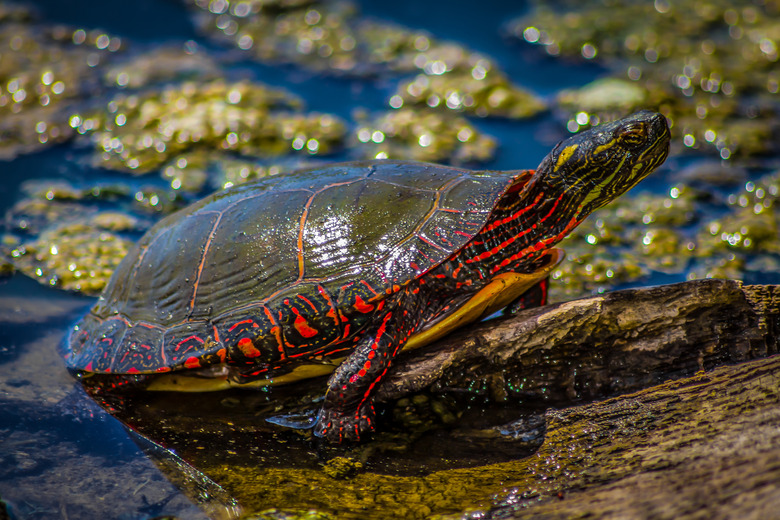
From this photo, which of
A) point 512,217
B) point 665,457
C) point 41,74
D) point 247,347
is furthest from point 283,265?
point 41,74

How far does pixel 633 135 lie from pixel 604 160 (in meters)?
0.19

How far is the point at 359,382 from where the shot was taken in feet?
10.0

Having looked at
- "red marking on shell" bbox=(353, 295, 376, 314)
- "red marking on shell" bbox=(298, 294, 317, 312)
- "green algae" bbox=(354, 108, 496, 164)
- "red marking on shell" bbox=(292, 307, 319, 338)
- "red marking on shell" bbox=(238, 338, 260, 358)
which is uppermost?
"green algae" bbox=(354, 108, 496, 164)

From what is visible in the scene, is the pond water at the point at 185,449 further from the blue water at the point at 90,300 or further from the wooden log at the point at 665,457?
the wooden log at the point at 665,457

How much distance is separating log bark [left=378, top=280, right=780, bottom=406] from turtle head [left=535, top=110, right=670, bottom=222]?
583 mm

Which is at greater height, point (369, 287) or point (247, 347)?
point (369, 287)

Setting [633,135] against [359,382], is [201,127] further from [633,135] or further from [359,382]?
[633,135]

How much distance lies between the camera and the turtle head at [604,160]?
3.13m

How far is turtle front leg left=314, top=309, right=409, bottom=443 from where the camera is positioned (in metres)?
3.06

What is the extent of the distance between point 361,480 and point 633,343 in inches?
63.3

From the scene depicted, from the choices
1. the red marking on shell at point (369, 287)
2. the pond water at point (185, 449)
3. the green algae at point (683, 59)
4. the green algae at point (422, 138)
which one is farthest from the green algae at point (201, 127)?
the red marking on shell at point (369, 287)

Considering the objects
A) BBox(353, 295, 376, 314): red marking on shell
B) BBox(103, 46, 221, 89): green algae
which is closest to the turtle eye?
BBox(353, 295, 376, 314): red marking on shell

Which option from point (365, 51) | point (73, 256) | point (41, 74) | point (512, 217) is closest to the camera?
point (512, 217)

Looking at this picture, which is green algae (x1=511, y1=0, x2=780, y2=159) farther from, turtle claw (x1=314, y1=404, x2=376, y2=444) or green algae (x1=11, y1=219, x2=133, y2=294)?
green algae (x1=11, y1=219, x2=133, y2=294)
